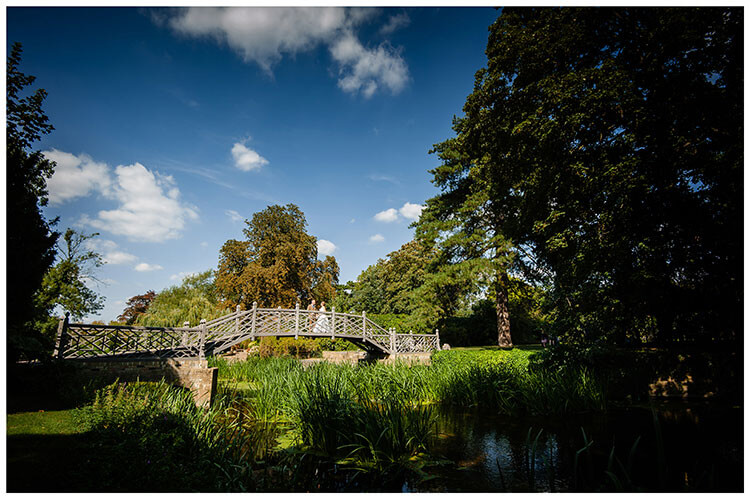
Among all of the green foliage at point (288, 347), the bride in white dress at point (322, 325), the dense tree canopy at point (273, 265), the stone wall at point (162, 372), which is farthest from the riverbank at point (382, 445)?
the dense tree canopy at point (273, 265)

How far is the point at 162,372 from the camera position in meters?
9.45

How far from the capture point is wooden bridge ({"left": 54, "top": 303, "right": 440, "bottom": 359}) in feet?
31.6

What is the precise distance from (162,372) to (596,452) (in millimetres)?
10940

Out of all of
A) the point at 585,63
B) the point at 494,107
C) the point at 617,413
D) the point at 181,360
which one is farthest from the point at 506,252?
the point at 181,360

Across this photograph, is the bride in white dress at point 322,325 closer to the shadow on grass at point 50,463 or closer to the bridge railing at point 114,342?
the bridge railing at point 114,342

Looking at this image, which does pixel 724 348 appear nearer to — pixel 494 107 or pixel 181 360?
pixel 494 107

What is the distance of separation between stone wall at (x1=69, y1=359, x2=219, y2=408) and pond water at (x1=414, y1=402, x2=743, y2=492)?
663 centimetres

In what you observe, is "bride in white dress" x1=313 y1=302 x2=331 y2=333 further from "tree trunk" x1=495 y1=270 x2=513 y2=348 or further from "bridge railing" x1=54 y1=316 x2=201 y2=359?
"tree trunk" x1=495 y1=270 x2=513 y2=348

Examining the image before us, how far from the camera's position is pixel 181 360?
33.3 ft

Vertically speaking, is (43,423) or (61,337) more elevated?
(61,337)

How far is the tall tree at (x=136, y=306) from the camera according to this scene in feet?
142

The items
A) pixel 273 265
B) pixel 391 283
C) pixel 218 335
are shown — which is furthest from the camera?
pixel 391 283

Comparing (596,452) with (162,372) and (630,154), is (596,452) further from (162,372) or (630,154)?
(162,372)

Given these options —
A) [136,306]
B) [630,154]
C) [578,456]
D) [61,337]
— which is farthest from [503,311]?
[136,306]
